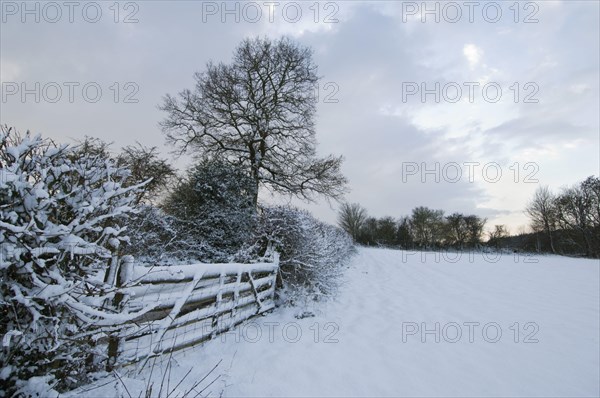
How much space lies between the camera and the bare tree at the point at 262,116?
13664 millimetres

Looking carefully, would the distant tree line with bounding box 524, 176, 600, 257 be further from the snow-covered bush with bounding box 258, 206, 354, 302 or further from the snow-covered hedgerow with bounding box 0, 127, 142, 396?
the snow-covered hedgerow with bounding box 0, 127, 142, 396

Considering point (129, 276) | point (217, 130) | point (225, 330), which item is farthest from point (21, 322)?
point (217, 130)

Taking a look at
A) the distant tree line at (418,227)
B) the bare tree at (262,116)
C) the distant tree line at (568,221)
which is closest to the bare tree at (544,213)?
the distant tree line at (568,221)

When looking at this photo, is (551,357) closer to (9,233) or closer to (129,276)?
(129,276)

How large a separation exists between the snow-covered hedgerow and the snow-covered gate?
35 centimetres

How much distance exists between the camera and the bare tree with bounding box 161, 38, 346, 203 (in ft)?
44.8

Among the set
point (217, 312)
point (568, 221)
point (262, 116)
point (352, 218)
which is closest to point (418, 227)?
point (352, 218)

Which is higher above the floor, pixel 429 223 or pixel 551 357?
pixel 429 223

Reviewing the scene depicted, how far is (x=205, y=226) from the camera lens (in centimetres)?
930

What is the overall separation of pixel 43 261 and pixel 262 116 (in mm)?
12873

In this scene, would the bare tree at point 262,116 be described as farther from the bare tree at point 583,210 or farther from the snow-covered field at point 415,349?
the bare tree at point 583,210

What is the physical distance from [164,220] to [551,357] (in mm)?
9190

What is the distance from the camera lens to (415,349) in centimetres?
425

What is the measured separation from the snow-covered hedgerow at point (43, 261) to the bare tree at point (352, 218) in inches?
1587
